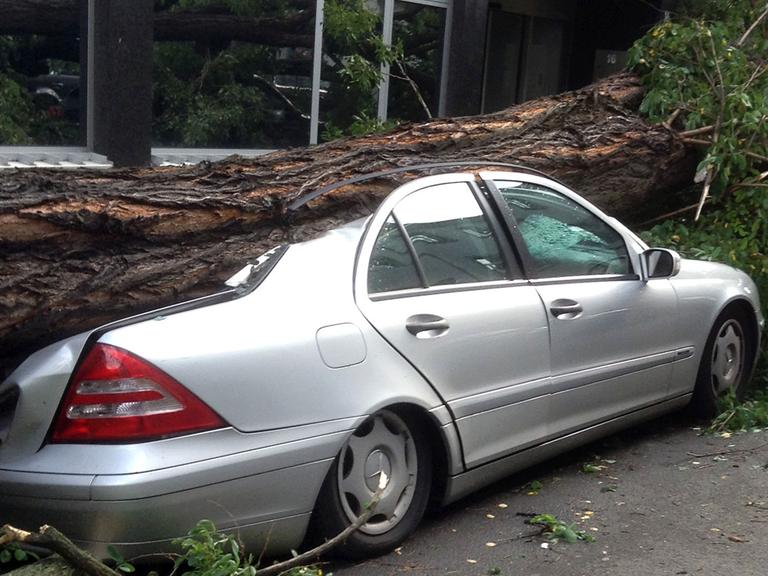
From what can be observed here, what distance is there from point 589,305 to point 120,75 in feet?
20.0

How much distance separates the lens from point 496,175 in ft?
17.9

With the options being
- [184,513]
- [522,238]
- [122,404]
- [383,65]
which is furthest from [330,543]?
[383,65]

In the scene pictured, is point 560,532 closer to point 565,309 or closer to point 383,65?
point 565,309

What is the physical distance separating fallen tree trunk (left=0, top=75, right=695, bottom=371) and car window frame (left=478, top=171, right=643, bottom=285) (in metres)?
0.53

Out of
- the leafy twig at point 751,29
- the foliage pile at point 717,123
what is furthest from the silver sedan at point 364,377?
the leafy twig at point 751,29

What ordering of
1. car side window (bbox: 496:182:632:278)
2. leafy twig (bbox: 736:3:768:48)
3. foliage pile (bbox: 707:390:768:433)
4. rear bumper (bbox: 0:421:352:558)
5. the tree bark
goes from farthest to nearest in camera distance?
the tree bark → leafy twig (bbox: 736:3:768:48) → foliage pile (bbox: 707:390:768:433) → car side window (bbox: 496:182:632:278) → rear bumper (bbox: 0:421:352:558)

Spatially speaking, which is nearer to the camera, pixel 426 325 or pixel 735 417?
pixel 426 325

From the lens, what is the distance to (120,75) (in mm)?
10125

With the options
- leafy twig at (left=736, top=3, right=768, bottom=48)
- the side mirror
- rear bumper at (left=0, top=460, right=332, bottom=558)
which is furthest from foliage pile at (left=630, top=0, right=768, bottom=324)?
rear bumper at (left=0, top=460, right=332, bottom=558)

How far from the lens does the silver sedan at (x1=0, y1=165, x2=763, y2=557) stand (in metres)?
3.81

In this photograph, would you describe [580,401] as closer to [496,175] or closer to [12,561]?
[496,175]

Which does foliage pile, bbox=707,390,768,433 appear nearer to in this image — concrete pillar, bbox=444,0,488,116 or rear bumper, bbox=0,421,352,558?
rear bumper, bbox=0,421,352,558

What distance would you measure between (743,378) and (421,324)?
3.07 meters

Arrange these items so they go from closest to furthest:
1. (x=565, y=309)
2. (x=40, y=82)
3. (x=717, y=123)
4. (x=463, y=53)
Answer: (x=565, y=309) → (x=717, y=123) → (x=40, y=82) → (x=463, y=53)
